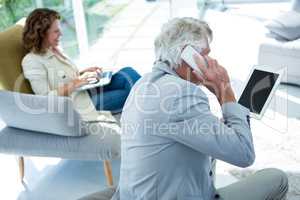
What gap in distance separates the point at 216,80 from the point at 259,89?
38 cm

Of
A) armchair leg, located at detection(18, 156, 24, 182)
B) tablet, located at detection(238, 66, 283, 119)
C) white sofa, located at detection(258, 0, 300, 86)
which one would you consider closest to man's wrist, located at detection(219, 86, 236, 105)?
tablet, located at detection(238, 66, 283, 119)

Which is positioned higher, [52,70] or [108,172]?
[52,70]

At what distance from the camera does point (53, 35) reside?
94.3 inches

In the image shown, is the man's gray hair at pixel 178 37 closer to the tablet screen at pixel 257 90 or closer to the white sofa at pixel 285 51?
the tablet screen at pixel 257 90

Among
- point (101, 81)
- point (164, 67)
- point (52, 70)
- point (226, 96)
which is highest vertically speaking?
point (164, 67)

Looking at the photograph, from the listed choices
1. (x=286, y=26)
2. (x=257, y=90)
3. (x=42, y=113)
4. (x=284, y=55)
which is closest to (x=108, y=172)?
(x=42, y=113)

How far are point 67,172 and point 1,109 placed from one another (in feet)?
2.02

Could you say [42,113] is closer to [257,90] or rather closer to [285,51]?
[257,90]

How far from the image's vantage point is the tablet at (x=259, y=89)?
1577mm

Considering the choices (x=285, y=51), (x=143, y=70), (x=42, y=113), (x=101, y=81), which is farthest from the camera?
(x=143, y=70)

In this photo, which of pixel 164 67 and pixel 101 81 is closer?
pixel 164 67

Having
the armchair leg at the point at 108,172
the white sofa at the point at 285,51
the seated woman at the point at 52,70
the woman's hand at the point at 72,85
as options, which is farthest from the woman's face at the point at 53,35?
the white sofa at the point at 285,51

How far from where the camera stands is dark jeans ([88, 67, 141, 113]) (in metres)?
2.57

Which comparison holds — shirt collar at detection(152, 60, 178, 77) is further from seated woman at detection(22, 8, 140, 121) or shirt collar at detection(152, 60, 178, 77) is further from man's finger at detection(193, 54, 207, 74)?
seated woman at detection(22, 8, 140, 121)
